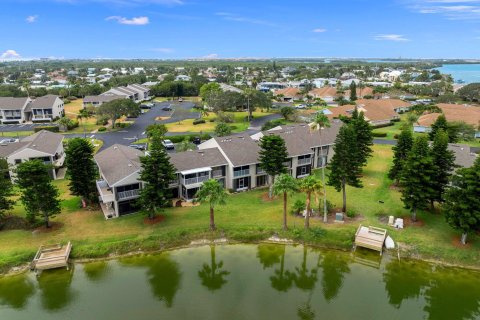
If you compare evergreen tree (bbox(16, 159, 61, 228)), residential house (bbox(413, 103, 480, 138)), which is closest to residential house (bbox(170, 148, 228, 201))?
evergreen tree (bbox(16, 159, 61, 228))

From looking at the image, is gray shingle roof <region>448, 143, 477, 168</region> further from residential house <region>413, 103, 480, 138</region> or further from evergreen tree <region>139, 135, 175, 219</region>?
evergreen tree <region>139, 135, 175, 219</region>

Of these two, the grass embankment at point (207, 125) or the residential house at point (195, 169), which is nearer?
the residential house at point (195, 169)

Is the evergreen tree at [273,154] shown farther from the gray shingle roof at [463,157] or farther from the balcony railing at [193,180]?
the gray shingle roof at [463,157]

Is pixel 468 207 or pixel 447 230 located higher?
pixel 468 207

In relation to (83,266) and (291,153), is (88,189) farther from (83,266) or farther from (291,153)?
(291,153)

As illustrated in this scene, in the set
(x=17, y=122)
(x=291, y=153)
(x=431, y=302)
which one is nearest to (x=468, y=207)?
(x=431, y=302)

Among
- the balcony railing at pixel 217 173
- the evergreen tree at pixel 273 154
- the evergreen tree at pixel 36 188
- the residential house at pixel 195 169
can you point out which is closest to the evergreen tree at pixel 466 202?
the evergreen tree at pixel 273 154
